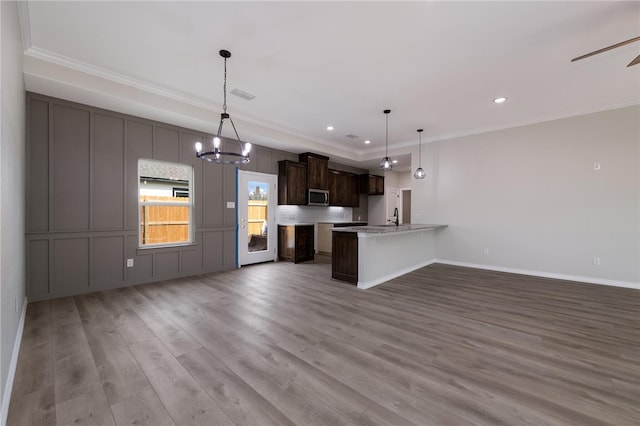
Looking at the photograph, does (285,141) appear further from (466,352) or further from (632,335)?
(632,335)

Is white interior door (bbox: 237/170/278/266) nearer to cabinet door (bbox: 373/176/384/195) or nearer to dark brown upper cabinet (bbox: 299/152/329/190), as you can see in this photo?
dark brown upper cabinet (bbox: 299/152/329/190)

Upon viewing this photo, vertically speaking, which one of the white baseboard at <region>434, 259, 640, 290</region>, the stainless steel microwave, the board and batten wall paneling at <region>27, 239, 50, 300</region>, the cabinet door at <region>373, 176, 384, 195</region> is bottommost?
the white baseboard at <region>434, 259, 640, 290</region>

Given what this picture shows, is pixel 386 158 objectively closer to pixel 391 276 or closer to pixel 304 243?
pixel 391 276

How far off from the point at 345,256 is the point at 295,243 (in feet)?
6.67

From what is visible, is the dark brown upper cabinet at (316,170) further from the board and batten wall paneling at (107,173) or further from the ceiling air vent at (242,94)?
the board and batten wall paneling at (107,173)

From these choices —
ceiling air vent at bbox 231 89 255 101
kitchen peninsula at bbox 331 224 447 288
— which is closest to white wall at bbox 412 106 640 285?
kitchen peninsula at bbox 331 224 447 288

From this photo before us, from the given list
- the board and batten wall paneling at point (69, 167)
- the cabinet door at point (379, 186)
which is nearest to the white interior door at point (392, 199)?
the cabinet door at point (379, 186)

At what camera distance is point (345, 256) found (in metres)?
4.54

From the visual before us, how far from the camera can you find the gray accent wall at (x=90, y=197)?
351 centimetres

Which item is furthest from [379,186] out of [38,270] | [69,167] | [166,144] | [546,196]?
[38,270]

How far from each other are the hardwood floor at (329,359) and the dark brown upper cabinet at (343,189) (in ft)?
15.1

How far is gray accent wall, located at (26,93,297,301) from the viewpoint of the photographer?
3508 millimetres

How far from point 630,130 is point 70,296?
9041mm

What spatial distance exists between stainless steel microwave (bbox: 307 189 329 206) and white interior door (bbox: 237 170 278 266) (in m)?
0.94
